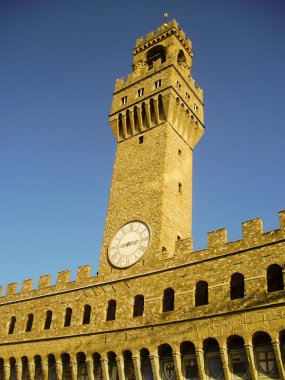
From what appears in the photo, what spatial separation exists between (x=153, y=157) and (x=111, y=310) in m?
9.86

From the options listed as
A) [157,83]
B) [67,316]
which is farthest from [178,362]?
[157,83]

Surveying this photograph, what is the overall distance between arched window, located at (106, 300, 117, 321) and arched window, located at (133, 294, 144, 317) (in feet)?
4.40

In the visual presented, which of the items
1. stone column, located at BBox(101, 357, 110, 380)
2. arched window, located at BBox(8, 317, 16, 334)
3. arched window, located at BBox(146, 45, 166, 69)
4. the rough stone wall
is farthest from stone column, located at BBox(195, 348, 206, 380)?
arched window, located at BBox(146, 45, 166, 69)

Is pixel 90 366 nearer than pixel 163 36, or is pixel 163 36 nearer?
pixel 90 366

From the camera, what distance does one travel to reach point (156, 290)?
2128 cm

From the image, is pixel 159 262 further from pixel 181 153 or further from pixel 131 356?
pixel 181 153

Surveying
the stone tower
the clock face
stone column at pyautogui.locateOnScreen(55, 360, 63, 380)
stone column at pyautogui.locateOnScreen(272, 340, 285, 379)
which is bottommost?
stone column at pyautogui.locateOnScreen(272, 340, 285, 379)

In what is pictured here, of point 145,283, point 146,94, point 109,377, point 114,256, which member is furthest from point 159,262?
point 146,94

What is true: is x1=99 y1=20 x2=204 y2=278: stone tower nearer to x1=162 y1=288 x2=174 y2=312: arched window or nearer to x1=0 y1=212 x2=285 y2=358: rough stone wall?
x1=0 y1=212 x2=285 y2=358: rough stone wall

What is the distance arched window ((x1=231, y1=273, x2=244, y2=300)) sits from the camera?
61.2 feet

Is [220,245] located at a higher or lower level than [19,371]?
higher

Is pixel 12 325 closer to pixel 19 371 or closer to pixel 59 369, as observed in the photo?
pixel 19 371

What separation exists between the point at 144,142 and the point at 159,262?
31.7 feet

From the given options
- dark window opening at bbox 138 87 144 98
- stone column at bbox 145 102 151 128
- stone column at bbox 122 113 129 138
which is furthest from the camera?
dark window opening at bbox 138 87 144 98
